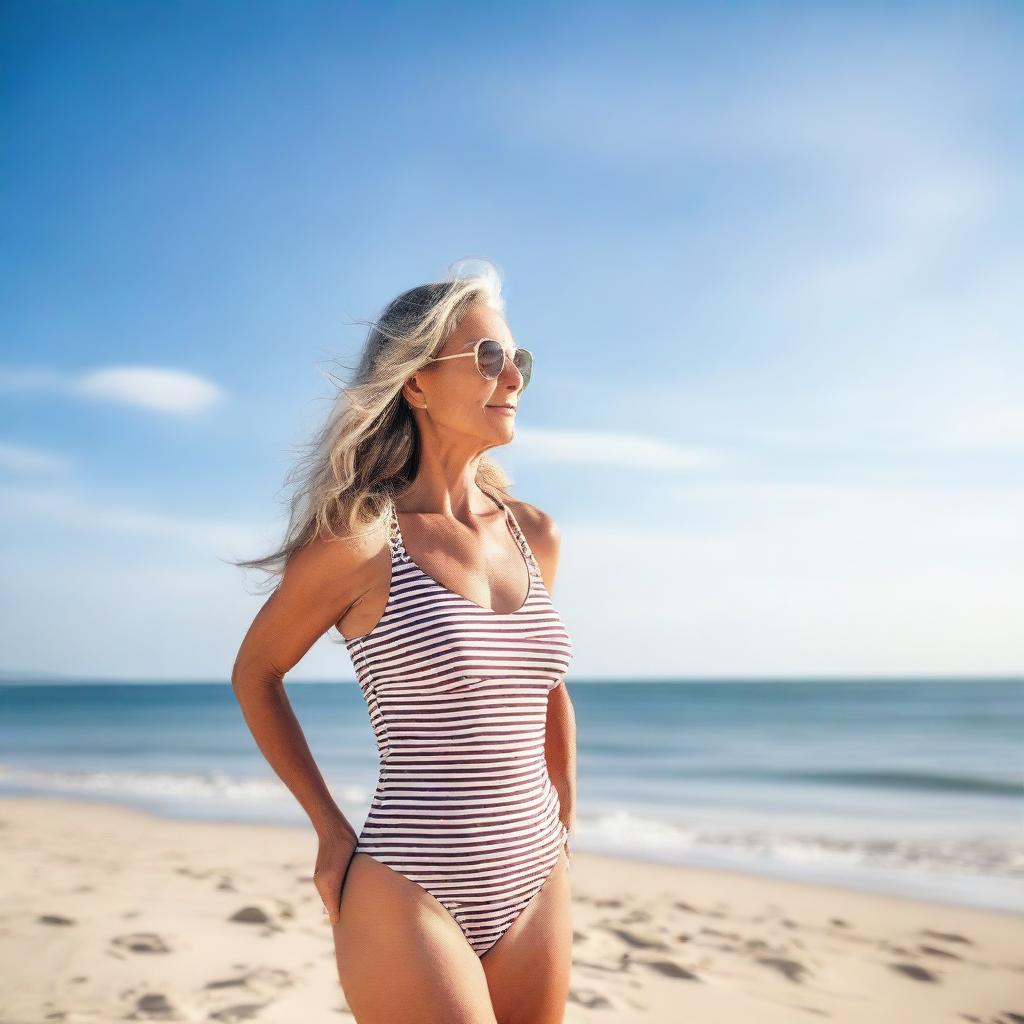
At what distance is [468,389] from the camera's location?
2.53m

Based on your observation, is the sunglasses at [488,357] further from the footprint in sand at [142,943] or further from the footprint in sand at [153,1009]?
the footprint in sand at [142,943]

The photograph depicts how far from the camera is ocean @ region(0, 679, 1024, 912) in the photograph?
9922 mm

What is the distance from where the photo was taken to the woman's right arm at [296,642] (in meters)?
2.21

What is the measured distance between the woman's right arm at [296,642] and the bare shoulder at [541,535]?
2.06 feet

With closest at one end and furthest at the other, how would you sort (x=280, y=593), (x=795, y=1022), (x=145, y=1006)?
(x=280, y=593), (x=145, y=1006), (x=795, y=1022)

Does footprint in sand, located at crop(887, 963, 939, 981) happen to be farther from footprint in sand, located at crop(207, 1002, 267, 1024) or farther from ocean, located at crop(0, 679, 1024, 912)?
footprint in sand, located at crop(207, 1002, 267, 1024)

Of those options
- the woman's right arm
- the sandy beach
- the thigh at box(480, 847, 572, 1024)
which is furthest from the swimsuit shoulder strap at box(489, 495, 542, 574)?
the sandy beach

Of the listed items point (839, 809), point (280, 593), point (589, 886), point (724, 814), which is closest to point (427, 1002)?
point (280, 593)

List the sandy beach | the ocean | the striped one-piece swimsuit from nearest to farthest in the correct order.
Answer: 1. the striped one-piece swimsuit
2. the sandy beach
3. the ocean

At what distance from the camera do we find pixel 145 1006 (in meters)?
4.76

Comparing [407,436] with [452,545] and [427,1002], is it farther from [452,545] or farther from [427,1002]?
[427,1002]

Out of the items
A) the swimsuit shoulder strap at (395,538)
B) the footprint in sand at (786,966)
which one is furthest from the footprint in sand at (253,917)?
the swimsuit shoulder strap at (395,538)

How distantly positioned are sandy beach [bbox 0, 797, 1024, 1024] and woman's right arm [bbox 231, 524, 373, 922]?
303 centimetres

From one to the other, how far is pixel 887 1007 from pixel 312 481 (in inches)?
183
